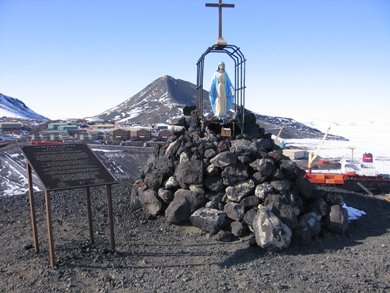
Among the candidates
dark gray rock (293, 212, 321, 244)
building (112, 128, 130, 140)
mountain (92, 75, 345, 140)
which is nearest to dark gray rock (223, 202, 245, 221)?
dark gray rock (293, 212, 321, 244)

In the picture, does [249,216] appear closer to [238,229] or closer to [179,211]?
[238,229]

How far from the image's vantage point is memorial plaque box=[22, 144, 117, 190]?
634cm

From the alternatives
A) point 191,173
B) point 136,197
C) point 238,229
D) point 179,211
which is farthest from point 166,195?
point 238,229

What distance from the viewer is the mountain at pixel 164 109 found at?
10069cm

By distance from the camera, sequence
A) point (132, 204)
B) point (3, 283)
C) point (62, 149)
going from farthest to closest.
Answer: point (132, 204) < point (62, 149) < point (3, 283)

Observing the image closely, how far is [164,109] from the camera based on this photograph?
110875 mm

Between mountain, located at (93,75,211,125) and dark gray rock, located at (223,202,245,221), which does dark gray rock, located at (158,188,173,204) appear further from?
mountain, located at (93,75,211,125)

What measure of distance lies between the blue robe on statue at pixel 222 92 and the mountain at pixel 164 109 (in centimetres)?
7891

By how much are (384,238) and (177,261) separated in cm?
487

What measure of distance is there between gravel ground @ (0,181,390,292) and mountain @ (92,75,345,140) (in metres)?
81.6

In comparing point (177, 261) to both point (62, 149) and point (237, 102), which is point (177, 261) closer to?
point (62, 149)

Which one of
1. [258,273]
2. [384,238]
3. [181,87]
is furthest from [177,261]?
[181,87]

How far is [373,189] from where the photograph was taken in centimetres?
1512

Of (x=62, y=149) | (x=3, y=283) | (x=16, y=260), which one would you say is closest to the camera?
(x=3, y=283)
